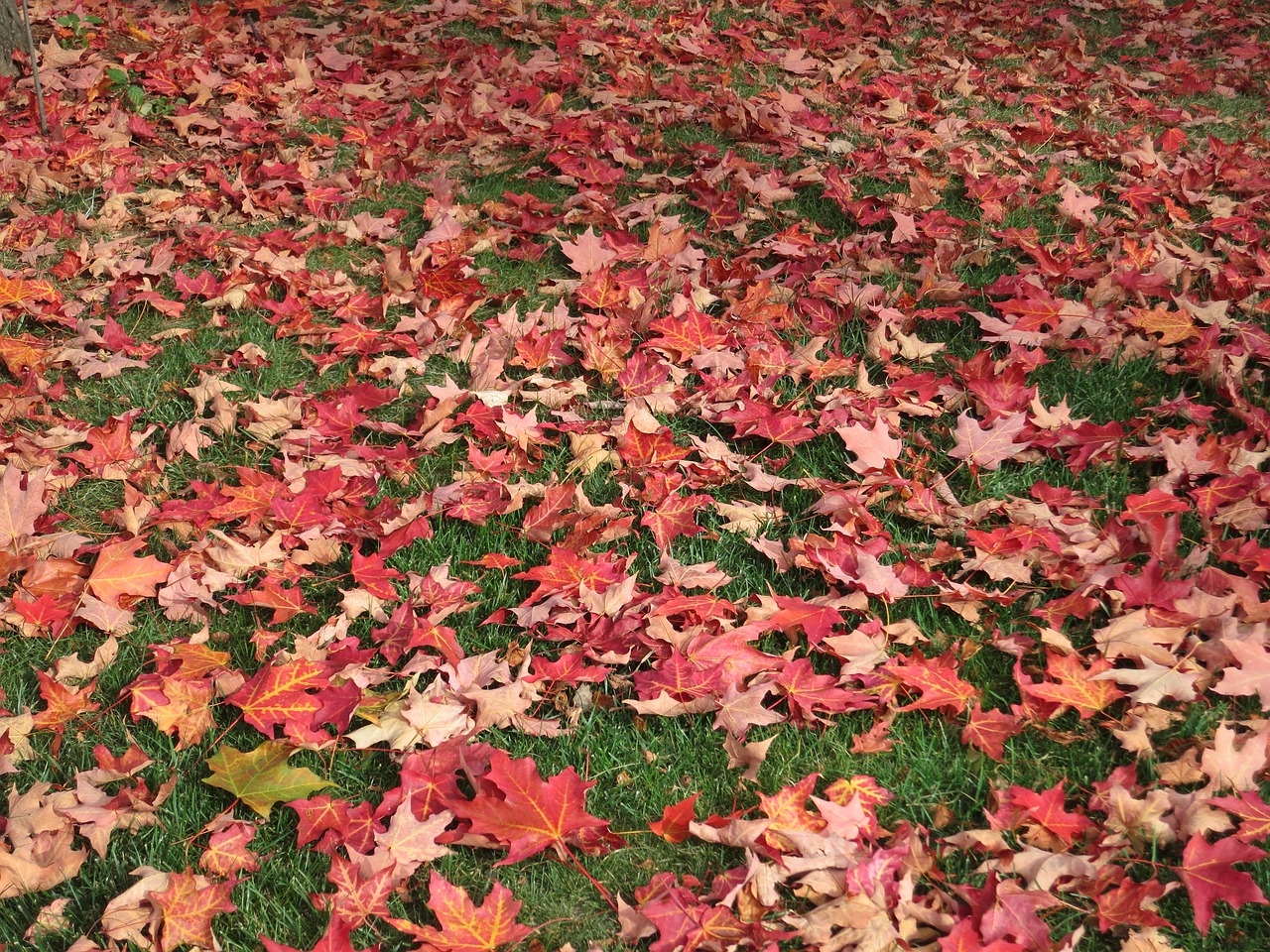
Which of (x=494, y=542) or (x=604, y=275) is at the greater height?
(x=604, y=275)

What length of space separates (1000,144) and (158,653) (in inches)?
163

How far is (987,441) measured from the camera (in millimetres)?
2830

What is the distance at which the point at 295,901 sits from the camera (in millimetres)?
1861

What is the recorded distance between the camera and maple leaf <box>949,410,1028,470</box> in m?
2.81

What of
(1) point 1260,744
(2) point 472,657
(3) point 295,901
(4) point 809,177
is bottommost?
(3) point 295,901

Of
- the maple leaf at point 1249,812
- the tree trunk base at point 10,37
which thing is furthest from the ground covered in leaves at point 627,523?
the tree trunk base at point 10,37

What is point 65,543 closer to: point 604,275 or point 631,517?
point 631,517

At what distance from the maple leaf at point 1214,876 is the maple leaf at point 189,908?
1.70 metres

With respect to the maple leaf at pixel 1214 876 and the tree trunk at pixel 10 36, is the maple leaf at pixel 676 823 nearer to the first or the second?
the maple leaf at pixel 1214 876

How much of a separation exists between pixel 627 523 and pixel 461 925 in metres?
1.12

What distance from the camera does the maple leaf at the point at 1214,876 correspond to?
5.69 ft

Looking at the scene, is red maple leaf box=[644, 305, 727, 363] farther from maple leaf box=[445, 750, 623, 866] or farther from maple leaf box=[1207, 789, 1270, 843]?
maple leaf box=[1207, 789, 1270, 843]

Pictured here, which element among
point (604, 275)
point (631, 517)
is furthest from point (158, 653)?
point (604, 275)

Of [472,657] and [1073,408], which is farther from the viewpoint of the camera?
[1073,408]
